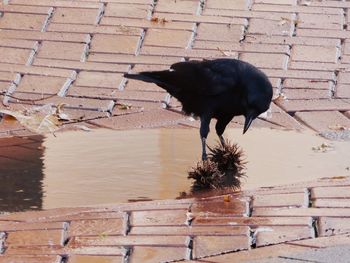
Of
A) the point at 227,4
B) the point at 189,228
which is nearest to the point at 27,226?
the point at 189,228

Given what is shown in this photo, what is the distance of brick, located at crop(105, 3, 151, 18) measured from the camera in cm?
804

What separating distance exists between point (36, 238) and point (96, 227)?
0.28m

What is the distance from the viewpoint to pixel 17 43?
7.54m

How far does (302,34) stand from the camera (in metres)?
7.81

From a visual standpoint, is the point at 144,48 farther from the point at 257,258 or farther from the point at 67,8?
the point at 257,258

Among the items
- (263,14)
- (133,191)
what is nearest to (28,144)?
(133,191)

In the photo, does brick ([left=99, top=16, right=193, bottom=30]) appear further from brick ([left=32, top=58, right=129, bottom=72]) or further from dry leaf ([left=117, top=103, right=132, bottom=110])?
dry leaf ([left=117, top=103, right=132, bottom=110])

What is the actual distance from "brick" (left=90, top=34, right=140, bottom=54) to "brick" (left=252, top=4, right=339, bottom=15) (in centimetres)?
112

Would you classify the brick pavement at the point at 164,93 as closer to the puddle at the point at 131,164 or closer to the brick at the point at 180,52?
the brick at the point at 180,52

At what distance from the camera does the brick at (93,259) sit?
4.44 meters

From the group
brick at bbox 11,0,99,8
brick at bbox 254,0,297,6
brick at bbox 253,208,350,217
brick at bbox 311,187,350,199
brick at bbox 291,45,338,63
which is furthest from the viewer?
brick at bbox 254,0,297,6

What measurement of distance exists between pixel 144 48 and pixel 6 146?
5.74ft

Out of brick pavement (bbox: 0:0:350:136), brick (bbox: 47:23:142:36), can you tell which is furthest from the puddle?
brick (bbox: 47:23:142:36)

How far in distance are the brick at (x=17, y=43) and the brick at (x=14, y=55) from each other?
0.04m
